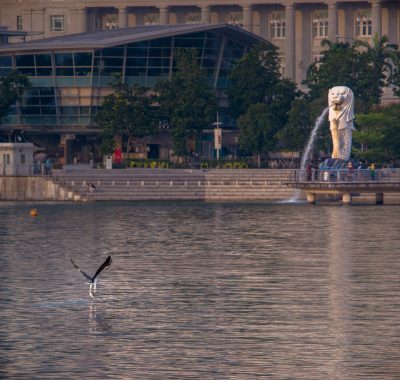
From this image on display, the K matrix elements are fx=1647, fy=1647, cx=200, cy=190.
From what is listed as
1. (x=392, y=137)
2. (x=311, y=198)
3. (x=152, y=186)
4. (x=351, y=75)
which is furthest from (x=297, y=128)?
(x=311, y=198)

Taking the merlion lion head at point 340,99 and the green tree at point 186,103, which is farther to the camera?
the green tree at point 186,103

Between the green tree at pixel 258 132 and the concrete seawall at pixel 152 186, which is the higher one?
the green tree at pixel 258 132

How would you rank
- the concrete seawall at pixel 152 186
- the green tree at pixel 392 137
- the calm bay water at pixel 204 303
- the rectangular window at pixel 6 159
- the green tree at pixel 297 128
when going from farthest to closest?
the green tree at pixel 297 128 < the green tree at pixel 392 137 < the rectangular window at pixel 6 159 < the concrete seawall at pixel 152 186 < the calm bay water at pixel 204 303

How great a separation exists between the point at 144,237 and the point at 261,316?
44300mm

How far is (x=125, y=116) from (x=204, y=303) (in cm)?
12373

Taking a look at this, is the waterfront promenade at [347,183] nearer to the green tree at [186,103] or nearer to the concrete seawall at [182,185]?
the concrete seawall at [182,185]

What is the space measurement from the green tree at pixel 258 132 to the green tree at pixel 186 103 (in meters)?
4.28

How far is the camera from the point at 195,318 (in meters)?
58.9

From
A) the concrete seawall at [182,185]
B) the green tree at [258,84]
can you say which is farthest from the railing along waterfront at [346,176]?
the green tree at [258,84]

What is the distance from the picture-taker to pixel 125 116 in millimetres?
186250

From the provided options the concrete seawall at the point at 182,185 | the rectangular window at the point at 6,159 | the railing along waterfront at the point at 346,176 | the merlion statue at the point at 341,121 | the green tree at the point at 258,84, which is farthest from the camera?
the green tree at the point at 258,84

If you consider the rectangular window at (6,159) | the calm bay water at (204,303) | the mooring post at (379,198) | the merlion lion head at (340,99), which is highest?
the merlion lion head at (340,99)

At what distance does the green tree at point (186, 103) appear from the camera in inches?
7347

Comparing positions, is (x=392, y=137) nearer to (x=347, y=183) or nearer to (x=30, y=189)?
(x=347, y=183)
